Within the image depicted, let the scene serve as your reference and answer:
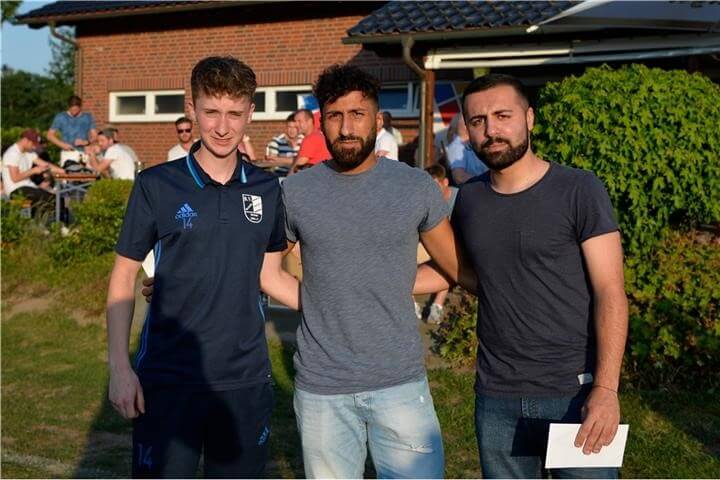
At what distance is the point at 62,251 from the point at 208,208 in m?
9.15

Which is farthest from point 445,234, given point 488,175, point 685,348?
point 685,348

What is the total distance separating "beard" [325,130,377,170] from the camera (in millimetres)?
3527

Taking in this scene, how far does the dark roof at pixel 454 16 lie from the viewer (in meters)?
11.8

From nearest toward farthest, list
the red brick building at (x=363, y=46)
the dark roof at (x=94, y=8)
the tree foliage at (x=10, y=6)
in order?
the red brick building at (x=363, y=46), the dark roof at (x=94, y=8), the tree foliage at (x=10, y=6)

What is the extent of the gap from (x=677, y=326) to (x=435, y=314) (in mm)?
2444

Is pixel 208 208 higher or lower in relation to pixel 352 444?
higher

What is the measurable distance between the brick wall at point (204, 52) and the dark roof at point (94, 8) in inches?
18.0

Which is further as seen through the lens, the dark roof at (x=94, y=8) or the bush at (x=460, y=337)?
the dark roof at (x=94, y=8)

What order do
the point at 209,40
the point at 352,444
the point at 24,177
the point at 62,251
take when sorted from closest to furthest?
the point at 352,444 < the point at 62,251 < the point at 24,177 < the point at 209,40

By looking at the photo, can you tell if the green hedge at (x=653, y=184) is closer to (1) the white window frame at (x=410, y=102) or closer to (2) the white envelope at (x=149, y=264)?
(2) the white envelope at (x=149, y=264)

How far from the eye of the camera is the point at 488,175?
3.53 metres

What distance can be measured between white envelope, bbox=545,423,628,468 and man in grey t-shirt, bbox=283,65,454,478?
629 mm

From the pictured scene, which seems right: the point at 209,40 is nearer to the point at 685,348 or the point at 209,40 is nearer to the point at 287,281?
the point at 685,348

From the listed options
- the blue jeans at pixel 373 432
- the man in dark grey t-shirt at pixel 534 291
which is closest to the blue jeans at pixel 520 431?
the man in dark grey t-shirt at pixel 534 291
